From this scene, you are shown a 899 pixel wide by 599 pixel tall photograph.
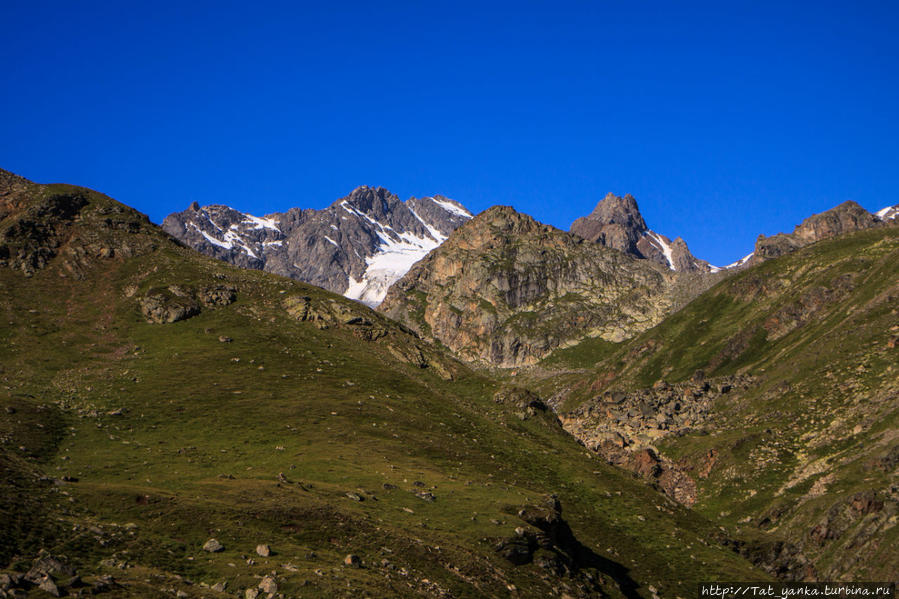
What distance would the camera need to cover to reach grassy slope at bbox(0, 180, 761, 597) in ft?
125

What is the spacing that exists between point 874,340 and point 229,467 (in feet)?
473

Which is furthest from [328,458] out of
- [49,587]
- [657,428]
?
[657,428]

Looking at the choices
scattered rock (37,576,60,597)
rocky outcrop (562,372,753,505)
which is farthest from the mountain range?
rocky outcrop (562,372,753,505)

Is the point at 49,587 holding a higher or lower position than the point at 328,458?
lower

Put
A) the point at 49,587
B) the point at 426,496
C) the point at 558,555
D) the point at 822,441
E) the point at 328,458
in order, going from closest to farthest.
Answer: the point at 49,587
the point at 558,555
the point at 426,496
the point at 328,458
the point at 822,441

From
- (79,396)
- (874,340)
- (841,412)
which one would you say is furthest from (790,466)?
(79,396)

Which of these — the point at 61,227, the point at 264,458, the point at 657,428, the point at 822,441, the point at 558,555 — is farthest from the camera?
the point at 657,428

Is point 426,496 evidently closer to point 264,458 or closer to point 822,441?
point 264,458

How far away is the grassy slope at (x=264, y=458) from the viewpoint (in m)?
38.1

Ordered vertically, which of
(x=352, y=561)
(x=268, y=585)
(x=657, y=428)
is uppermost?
(x=657, y=428)

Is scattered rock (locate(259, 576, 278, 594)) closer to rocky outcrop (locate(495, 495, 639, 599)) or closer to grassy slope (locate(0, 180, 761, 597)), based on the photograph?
grassy slope (locate(0, 180, 761, 597))

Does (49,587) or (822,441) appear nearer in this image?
(49,587)

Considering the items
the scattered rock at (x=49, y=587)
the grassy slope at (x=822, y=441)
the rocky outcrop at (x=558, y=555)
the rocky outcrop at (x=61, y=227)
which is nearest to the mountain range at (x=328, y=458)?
the scattered rock at (x=49, y=587)

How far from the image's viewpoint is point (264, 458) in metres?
62.9
